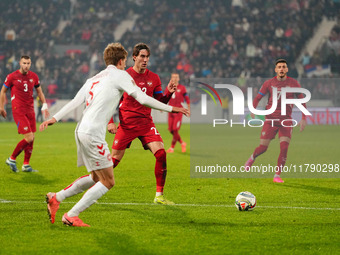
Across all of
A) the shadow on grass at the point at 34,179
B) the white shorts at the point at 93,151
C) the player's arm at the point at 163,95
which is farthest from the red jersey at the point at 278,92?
the white shorts at the point at 93,151

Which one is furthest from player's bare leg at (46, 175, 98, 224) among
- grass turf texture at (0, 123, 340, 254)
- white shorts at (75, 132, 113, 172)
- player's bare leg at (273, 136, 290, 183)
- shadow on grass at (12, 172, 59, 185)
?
player's bare leg at (273, 136, 290, 183)

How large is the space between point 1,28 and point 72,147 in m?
25.2

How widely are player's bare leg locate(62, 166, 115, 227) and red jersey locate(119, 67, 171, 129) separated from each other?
225 centimetres

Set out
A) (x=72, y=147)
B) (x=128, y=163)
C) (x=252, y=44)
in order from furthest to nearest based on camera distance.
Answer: (x=252, y=44) → (x=72, y=147) → (x=128, y=163)

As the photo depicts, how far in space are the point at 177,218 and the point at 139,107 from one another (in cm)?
219

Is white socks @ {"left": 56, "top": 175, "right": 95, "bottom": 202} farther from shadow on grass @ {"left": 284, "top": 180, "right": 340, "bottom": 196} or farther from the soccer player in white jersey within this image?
shadow on grass @ {"left": 284, "top": 180, "right": 340, "bottom": 196}

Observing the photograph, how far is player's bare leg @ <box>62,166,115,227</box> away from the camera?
6.71 meters

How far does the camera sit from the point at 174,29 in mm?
40969

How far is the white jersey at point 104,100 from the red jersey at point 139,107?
2259 millimetres

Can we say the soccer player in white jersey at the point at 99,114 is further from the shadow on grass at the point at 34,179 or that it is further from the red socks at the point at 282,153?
the red socks at the point at 282,153

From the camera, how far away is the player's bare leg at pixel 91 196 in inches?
264

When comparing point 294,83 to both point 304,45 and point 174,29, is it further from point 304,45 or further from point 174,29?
point 174,29

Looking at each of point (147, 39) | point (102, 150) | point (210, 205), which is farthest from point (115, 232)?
point (147, 39)

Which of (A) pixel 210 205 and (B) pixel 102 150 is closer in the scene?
(B) pixel 102 150
